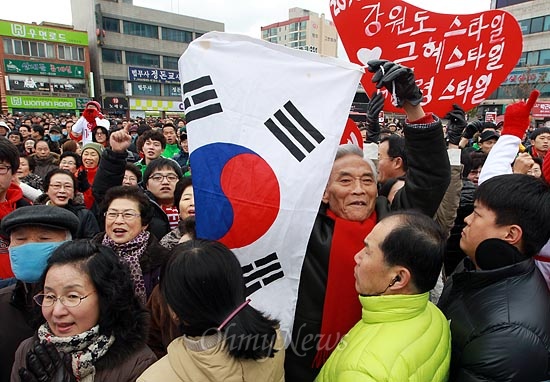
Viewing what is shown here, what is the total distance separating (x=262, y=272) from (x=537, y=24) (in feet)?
138

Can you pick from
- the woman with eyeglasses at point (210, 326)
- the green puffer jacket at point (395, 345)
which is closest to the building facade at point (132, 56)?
the woman with eyeglasses at point (210, 326)

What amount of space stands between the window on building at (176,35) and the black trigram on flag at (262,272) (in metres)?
43.3

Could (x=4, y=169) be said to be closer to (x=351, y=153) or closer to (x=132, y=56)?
(x=351, y=153)

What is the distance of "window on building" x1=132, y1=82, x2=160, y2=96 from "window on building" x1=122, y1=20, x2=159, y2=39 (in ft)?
17.0

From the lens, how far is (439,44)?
2967mm

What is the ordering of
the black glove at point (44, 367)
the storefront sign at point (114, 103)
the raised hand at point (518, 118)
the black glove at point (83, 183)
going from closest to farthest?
the black glove at point (44, 367) → the raised hand at point (518, 118) → the black glove at point (83, 183) → the storefront sign at point (114, 103)

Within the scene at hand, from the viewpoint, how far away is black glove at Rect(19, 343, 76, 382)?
4.24 ft

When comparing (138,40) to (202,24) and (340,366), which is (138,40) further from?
(340,366)

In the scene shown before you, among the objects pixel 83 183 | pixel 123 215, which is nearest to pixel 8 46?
pixel 83 183

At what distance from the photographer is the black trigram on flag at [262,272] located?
156 centimetres

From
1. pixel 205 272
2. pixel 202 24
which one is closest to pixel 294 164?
pixel 205 272

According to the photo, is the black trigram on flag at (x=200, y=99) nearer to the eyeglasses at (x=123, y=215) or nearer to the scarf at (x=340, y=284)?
the scarf at (x=340, y=284)

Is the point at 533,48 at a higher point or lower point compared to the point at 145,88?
higher

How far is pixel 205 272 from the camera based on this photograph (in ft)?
3.86
